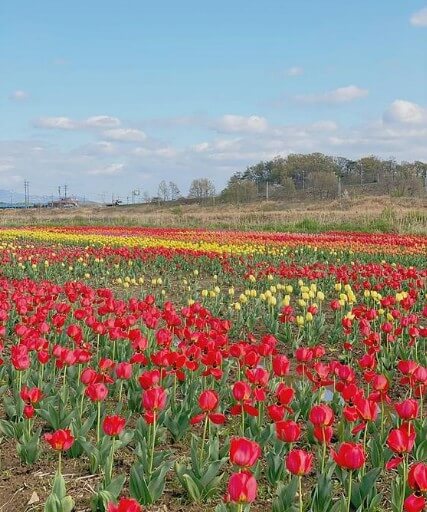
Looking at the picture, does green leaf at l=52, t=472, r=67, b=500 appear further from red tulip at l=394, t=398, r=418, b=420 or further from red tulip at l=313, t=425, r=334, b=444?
red tulip at l=394, t=398, r=418, b=420

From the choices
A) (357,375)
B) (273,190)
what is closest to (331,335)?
(357,375)

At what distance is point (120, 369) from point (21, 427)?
0.71 metres

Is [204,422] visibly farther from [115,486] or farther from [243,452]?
[243,452]

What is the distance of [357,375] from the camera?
5855 millimetres

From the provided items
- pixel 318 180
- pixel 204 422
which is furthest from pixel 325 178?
pixel 204 422

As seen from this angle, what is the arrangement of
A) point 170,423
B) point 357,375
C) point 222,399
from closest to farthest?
point 170,423 → point 222,399 → point 357,375

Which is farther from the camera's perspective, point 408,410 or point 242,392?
point 242,392

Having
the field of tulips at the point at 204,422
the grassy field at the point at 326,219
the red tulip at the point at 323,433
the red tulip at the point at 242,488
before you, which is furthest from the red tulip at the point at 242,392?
the grassy field at the point at 326,219

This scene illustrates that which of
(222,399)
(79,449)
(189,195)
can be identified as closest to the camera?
(79,449)

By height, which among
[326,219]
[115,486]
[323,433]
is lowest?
[115,486]

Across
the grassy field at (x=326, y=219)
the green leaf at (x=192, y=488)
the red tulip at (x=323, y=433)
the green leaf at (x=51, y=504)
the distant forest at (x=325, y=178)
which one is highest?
the distant forest at (x=325, y=178)

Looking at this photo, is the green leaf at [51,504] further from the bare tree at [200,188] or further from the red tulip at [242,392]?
the bare tree at [200,188]

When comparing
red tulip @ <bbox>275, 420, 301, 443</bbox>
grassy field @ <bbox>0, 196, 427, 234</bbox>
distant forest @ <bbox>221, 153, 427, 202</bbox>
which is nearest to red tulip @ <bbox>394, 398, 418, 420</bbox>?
red tulip @ <bbox>275, 420, 301, 443</bbox>

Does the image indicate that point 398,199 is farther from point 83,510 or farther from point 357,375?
point 83,510
